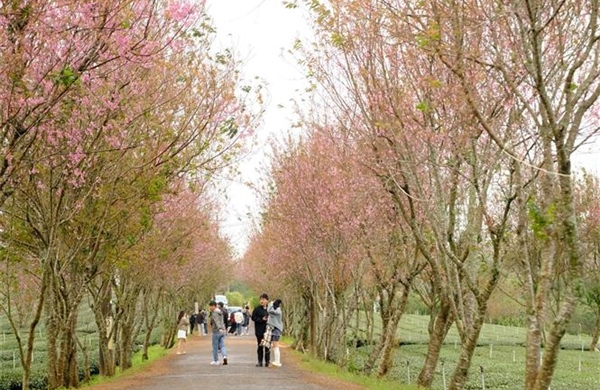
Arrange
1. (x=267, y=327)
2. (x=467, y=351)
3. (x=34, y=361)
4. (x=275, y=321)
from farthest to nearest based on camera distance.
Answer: (x=34, y=361) < (x=267, y=327) < (x=275, y=321) < (x=467, y=351)

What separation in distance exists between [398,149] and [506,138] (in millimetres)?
1826

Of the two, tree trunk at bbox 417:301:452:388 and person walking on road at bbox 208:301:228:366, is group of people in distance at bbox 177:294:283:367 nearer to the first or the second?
person walking on road at bbox 208:301:228:366

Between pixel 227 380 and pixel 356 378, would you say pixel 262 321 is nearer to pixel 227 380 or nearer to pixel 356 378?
pixel 356 378

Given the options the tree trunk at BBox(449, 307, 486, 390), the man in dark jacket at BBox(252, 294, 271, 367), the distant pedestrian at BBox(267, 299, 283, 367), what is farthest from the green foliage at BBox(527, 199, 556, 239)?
the man in dark jacket at BBox(252, 294, 271, 367)

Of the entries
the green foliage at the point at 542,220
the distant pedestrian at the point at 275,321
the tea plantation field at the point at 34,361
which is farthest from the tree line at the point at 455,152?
the tea plantation field at the point at 34,361

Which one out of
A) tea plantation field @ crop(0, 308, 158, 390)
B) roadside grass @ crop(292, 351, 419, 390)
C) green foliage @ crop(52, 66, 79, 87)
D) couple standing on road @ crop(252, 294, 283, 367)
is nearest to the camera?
green foliage @ crop(52, 66, 79, 87)

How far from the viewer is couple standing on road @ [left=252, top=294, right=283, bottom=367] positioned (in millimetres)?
21000

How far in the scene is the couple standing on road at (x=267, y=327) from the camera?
21.0 meters

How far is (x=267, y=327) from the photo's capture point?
21.1 metres

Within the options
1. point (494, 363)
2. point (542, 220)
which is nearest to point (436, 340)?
point (542, 220)

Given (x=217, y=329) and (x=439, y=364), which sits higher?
(x=217, y=329)

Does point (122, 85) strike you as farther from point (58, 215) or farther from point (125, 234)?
point (125, 234)

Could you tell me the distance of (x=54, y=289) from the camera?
53.3 ft

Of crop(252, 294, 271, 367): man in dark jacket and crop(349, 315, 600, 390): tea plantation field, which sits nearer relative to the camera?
crop(252, 294, 271, 367): man in dark jacket
